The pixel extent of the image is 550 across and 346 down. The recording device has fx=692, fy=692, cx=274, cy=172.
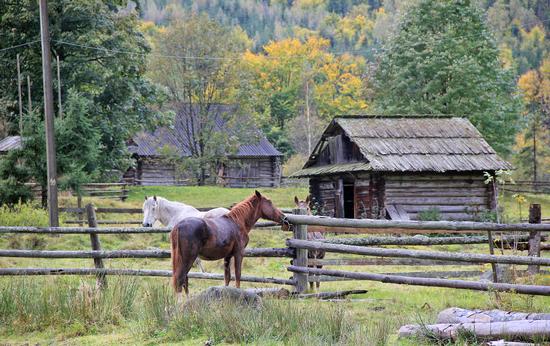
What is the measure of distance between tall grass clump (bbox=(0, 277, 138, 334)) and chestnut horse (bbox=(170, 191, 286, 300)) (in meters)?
0.69

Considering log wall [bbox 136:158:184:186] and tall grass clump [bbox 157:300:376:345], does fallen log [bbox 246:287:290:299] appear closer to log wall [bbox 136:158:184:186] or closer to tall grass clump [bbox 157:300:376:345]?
tall grass clump [bbox 157:300:376:345]

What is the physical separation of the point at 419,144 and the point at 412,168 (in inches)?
76.1

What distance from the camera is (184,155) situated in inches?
1752

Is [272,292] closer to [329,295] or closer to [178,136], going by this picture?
[329,295]

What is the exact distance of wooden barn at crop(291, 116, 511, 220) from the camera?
24750 mm

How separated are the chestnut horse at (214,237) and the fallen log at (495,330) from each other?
8.70ft

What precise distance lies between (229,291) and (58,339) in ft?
6.09

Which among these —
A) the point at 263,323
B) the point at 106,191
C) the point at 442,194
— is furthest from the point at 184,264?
the point at 106,191

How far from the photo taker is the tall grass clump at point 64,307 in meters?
7.64

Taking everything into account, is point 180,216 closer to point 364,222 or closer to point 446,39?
point 364,222

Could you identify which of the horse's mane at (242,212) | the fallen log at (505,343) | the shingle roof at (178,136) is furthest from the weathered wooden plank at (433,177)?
the shingle roof at (178,136)

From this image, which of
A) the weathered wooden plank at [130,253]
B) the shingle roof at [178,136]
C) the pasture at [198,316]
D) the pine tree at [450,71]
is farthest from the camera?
the shingle roof at [178,136]

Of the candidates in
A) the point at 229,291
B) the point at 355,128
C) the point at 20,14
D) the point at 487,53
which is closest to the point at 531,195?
the point at 487,53

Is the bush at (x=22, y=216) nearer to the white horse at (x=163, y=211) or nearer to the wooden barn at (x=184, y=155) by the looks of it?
the white horse at (x=163, y=211)
